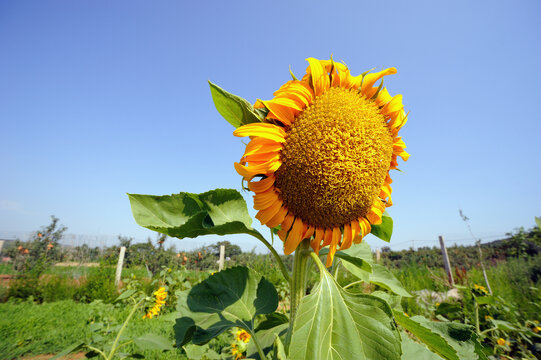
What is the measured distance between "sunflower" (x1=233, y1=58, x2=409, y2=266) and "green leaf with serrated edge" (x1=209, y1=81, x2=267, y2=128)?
0.05 metres

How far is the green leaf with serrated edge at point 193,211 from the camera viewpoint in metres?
0.84

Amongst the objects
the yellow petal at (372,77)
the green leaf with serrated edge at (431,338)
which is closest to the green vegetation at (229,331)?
the green leaf with serrated edge at (431,338)

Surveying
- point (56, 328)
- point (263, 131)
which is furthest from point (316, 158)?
point (56, 328)

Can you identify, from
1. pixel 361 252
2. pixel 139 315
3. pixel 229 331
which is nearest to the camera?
pixel 361 252

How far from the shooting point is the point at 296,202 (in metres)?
0.97

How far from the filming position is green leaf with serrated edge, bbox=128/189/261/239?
836mm

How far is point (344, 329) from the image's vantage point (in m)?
0.86

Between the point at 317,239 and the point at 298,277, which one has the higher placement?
the point at 317,239

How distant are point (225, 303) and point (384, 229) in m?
0.77

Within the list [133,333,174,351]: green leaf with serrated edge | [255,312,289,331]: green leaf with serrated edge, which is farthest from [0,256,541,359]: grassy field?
[255,312,289,331]: green leaf with serrated edge

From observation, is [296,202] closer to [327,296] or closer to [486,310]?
[327,296]

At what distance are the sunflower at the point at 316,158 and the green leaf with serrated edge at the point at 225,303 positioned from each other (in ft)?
1.20

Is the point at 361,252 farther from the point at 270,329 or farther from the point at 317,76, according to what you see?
the point at 317,76

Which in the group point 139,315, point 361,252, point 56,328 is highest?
point 361,252
